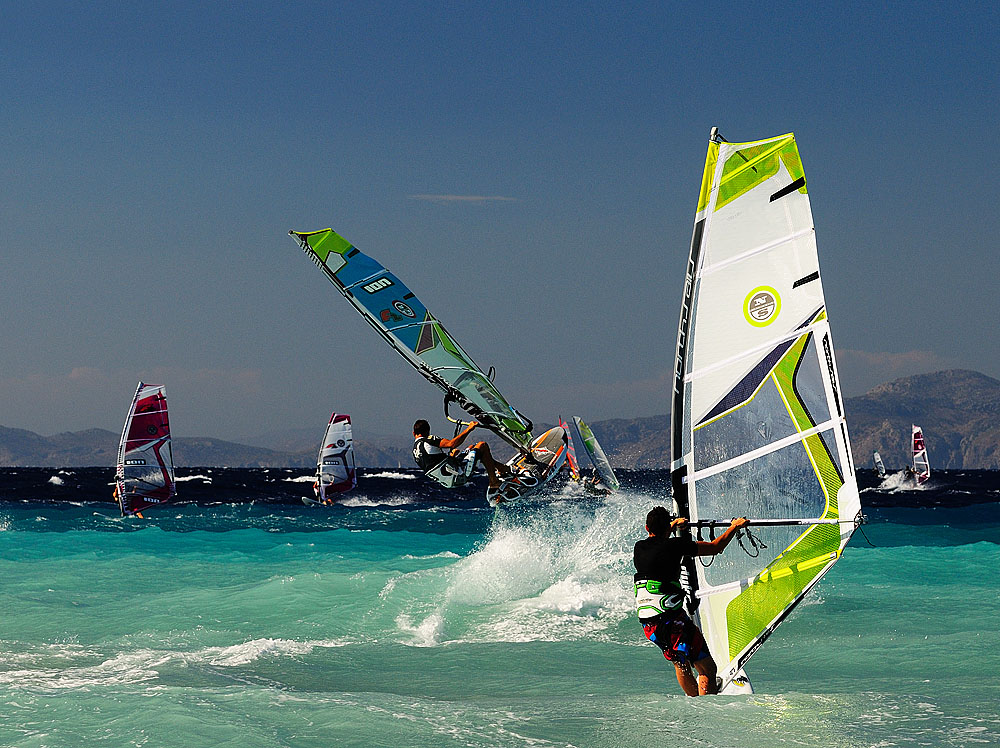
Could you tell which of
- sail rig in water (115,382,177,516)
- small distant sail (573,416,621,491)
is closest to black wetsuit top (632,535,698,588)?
sail rig in water (115,382,177,516)

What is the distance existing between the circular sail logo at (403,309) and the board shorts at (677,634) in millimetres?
7368

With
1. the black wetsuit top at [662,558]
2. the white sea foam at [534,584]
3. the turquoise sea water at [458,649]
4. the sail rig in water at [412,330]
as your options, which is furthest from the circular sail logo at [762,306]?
the sail rig in water at [412,330]

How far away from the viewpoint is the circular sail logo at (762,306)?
507 cm

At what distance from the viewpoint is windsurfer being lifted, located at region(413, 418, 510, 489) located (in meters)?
10.2

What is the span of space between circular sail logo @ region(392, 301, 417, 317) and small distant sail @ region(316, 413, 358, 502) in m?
19.0

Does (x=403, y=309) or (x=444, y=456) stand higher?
(x=403, y=309)

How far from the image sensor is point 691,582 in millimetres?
5324

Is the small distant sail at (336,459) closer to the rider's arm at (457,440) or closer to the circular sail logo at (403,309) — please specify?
the circular sail logo at (403,309)

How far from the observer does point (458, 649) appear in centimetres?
875

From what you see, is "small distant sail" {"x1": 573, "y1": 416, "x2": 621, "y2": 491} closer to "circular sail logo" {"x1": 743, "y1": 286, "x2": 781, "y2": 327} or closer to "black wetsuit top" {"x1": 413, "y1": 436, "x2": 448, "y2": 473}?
"black wetsuit top" {"x1": 413, "y1": 436, "x2": 448, "y2": 473}

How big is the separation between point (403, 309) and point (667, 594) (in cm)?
747

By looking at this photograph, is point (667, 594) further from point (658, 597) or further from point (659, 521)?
point (659, 521)

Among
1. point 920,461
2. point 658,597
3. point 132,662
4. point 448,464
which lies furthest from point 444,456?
point 920,461

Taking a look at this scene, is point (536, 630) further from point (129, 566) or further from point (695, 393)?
point (129, 566)
